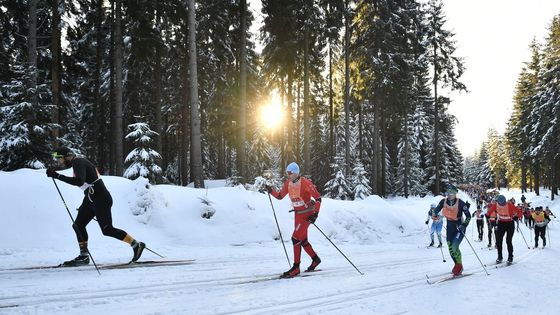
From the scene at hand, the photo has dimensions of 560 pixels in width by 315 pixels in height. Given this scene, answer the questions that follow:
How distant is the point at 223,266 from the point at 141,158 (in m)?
9.17

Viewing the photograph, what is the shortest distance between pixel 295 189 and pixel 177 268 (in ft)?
8.80

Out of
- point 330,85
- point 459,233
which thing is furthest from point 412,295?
point 330,85

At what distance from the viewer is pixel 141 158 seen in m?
15.8

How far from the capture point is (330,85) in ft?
105

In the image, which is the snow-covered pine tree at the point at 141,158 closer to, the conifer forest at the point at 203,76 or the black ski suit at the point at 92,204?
the conifer forest at the point at 203,76

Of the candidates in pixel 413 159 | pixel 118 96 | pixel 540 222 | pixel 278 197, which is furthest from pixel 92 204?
pixel 413 159

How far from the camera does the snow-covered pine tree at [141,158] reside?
51.2 feet

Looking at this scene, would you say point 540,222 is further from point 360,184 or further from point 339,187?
point 360,184

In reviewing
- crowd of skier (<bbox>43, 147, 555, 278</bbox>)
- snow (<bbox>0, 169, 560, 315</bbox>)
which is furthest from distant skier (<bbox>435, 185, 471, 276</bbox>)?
snow (<bbox>0, 169, 560, 315</bbox>)

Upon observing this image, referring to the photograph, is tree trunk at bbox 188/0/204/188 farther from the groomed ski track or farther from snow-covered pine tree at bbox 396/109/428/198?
snow-covered pine tree at bbox 396/109/428/198

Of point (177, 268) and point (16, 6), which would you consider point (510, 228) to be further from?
point (16, 6)

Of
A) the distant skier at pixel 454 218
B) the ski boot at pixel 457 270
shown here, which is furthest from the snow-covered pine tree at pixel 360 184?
the ski boot at pixel 457 270

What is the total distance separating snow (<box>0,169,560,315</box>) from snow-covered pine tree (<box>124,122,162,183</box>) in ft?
11.1

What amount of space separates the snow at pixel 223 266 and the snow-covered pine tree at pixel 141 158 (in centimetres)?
339
